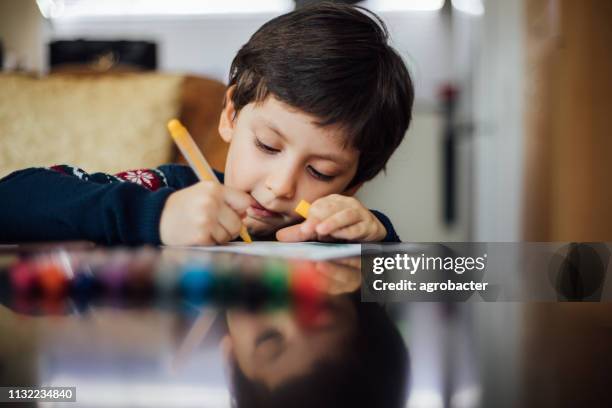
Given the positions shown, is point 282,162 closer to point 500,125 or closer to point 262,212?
point 262,212

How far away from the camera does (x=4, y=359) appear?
113 millimetres

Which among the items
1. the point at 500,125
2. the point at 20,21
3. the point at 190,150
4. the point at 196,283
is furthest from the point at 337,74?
the point at 500,125

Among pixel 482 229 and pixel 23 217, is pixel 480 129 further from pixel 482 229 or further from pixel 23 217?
pixel 23 217

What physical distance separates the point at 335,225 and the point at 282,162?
0.11 m

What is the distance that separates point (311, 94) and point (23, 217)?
252mm

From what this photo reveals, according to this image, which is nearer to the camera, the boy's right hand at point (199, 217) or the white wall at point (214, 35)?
the boy's right hand at point (199, 217)

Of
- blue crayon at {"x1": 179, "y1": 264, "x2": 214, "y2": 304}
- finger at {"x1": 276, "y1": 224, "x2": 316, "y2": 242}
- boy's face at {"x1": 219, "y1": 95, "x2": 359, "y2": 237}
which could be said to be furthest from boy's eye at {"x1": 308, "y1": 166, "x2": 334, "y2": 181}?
blue crayon at {"x1": 179, "y1": 264, "x2": 214, "y2": 304}

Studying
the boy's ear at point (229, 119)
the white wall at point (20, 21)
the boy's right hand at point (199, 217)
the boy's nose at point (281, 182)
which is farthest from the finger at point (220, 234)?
the white wall at point (20, 21)

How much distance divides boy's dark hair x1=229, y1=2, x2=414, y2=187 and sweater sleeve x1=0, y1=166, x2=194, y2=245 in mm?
196

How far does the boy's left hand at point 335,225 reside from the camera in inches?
14.4

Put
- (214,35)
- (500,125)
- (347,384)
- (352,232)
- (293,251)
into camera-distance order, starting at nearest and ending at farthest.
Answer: (347,384) < (293,251) < (352,232) < (214,35) < (500,125)

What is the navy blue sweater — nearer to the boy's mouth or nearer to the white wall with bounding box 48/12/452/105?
the boy's mouth

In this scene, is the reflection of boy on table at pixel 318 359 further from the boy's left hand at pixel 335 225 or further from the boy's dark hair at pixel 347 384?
the boy's left hand at pixel 335 225

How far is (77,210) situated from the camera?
0.34 metres
